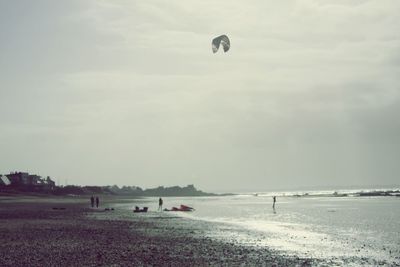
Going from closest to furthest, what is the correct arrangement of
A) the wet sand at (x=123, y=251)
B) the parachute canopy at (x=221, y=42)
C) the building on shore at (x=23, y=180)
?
the wet sand at (x=123, y=251)
the parachute canopy at (x=221, y=42)
the building on shore at (x=23, y=180)

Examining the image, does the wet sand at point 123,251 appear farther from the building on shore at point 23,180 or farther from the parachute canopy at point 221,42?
the building on shore at point 23,180

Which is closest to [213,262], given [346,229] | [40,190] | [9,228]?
[9,228]

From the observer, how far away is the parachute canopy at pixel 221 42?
34000mm

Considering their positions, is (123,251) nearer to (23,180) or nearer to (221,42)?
(221,42)

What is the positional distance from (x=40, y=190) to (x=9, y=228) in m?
126

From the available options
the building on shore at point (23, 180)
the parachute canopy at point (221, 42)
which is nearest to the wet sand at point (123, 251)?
the parachute canopy at point (221, 42)

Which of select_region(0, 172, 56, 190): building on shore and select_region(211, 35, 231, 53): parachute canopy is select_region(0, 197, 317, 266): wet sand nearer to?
select_region(211, 35, 231, 53): parachute canopy

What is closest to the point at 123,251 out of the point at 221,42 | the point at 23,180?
the point at 221,42

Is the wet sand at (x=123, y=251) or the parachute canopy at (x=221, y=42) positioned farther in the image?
the parachute canopy at (x=221, y=42)

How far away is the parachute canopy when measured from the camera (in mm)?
34000

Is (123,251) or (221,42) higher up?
(221,42)

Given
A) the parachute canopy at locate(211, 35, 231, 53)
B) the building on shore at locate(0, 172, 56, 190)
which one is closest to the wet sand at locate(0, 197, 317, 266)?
the parachute canopy at locate(211, 35, 231, 53)

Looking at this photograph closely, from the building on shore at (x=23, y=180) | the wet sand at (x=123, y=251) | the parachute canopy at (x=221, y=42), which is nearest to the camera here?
the wet sand at (x=123, y=251)

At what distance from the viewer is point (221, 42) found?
3575cm
